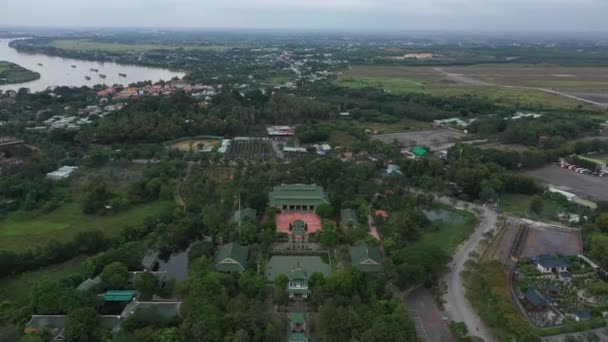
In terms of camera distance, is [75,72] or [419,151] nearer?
[419,151]

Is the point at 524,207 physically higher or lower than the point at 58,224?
higher

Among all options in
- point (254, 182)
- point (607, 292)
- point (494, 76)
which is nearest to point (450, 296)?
point (607, 292)

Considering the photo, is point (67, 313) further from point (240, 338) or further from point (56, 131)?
point (56, 131)

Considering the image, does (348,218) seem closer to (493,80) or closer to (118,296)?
(118,296)

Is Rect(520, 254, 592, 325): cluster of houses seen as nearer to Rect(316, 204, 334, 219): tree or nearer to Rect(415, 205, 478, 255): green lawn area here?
Rect(415, 205, 478, 255): green lawn area

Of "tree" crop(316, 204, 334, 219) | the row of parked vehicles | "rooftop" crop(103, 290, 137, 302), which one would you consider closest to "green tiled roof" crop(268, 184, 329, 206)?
"tree" crop(316, 204, 334, 219)

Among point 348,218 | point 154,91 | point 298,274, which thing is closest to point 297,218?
point 348,218

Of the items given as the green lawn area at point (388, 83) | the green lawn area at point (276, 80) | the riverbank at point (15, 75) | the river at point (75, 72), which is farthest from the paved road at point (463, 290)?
the riverbank at point (15, 75)
